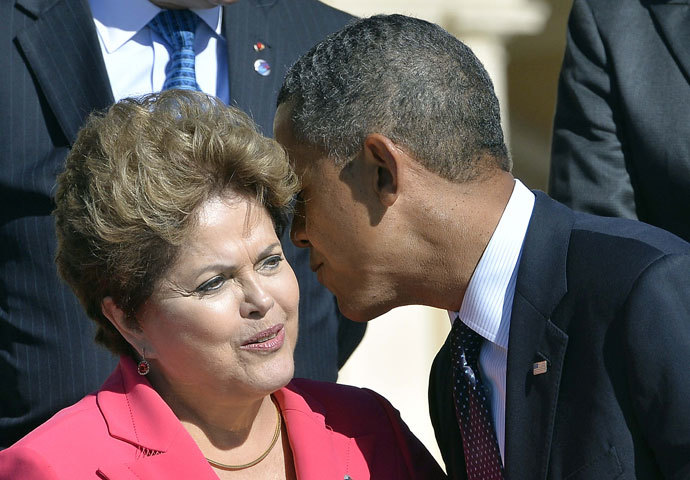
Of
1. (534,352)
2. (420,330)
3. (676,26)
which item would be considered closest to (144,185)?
(534,352)

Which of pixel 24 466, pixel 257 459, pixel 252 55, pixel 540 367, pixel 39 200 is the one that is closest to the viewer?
pixel 24 466

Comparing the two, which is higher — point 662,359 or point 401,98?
point 401,98

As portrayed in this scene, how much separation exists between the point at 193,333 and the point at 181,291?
0.10 m

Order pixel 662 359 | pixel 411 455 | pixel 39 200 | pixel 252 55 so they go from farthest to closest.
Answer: pixel 252 55
pixel 39 200
pixel 411 455
pixel 662 359

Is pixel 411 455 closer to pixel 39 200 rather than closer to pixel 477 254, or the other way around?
pixel 477 254

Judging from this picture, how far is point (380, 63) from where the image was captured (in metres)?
2.74

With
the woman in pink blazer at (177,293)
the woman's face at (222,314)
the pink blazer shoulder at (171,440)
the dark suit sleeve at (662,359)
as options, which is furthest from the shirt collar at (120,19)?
the dark suit sleeve at (662,359)

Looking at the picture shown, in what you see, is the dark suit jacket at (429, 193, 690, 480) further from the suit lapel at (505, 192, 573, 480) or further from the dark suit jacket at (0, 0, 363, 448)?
the dark suit jacket at (0, 0, 363, 448)

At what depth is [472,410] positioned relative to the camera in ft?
9.21

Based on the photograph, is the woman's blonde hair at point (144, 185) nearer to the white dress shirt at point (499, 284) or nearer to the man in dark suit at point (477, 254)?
the man in dark suit at point (477, 254)

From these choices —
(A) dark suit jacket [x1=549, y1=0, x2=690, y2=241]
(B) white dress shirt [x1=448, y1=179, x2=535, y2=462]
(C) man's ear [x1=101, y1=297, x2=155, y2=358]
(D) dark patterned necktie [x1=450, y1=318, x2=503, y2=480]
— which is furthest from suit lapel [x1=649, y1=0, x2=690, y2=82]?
(C) man's ear [x1=101, y1=297, x2=155, y2=358]

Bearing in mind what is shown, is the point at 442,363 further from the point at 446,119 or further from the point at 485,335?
the point at 446,119

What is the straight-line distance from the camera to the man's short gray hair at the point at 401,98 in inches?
107

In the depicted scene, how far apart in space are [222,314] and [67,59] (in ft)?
3.89
